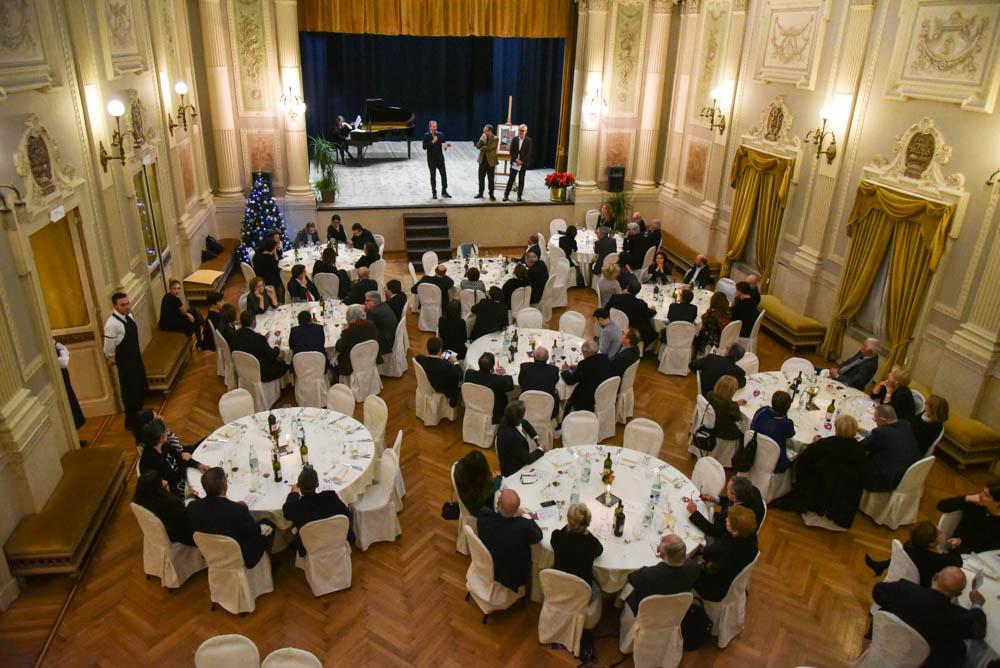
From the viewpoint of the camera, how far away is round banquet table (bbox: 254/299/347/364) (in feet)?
27.3

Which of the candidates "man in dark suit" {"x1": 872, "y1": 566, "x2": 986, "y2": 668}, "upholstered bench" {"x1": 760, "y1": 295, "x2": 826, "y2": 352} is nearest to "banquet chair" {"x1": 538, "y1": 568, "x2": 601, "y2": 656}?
"man in dark suit" {"x1": 872, "y1": 566, "x2": 986, "y2": 668}

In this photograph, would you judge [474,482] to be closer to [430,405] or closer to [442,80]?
[430,405]

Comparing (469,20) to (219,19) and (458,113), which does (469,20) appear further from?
(458,113)

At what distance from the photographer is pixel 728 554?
485cm

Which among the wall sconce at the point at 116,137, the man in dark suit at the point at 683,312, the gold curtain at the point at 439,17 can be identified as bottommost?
the man in dark suit at the point at 683,312

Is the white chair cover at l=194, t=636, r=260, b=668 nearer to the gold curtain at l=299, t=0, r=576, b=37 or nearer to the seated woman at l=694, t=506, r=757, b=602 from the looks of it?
the seated woman at l=694, t=506, r=757, b=602

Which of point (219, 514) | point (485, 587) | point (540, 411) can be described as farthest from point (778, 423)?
point (219, 514)

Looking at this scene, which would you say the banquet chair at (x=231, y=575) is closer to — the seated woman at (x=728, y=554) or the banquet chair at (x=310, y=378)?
the banquet chair at (x=310, y=378)

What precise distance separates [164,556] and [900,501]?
6618mm

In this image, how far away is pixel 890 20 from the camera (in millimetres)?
8656

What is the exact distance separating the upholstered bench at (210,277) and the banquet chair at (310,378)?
3818 millimetres

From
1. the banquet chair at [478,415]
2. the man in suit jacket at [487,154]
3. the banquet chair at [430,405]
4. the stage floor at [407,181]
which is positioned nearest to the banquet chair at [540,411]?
the banquet chair at [478,415]

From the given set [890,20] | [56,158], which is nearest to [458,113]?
[890,20]

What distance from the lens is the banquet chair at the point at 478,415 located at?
7.29 meters
